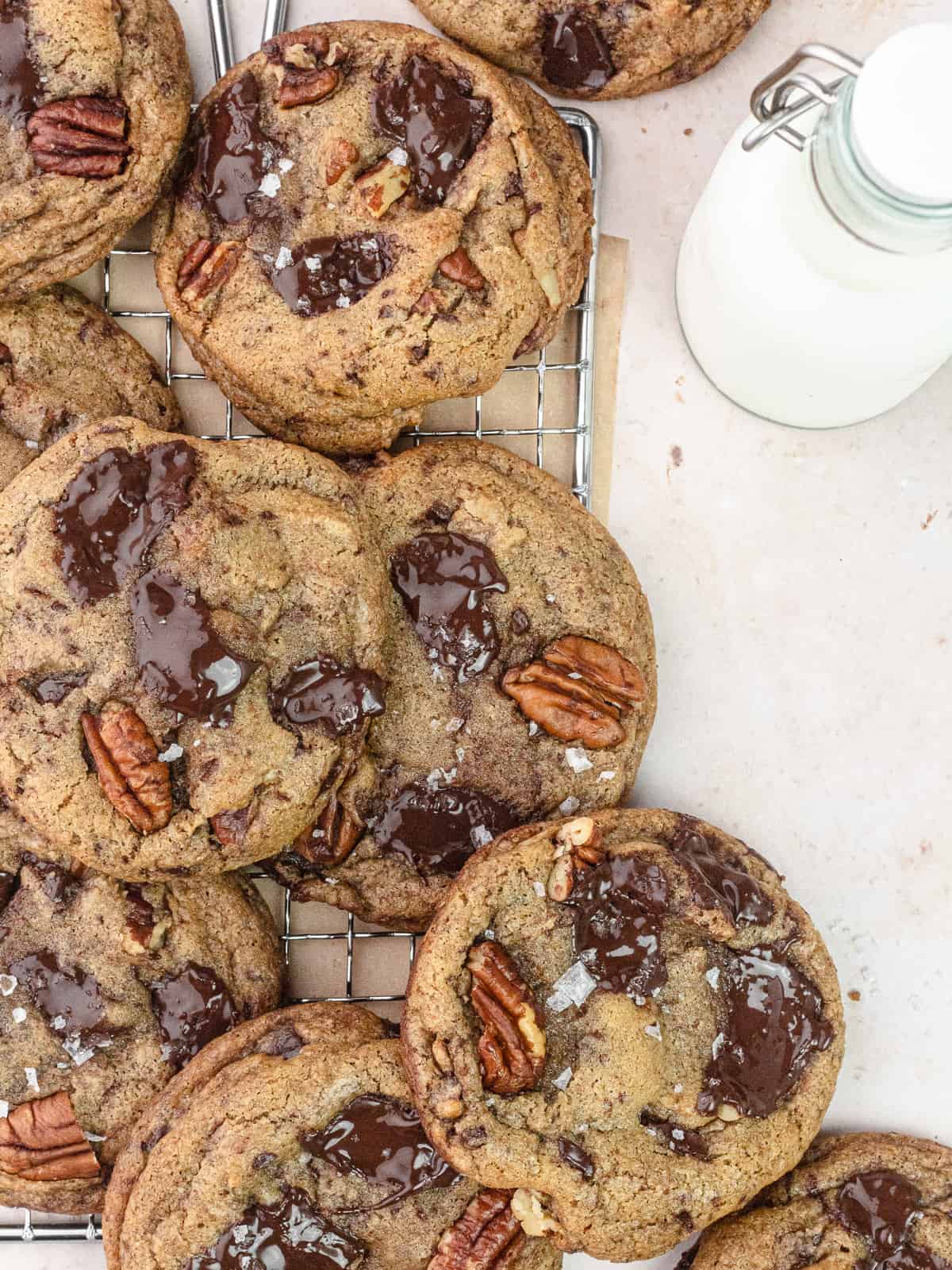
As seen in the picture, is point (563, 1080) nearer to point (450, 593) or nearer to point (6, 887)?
point (450, 593)

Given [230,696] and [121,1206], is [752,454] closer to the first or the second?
[230,696]

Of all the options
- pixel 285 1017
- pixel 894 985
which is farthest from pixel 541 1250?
pixel 894 985

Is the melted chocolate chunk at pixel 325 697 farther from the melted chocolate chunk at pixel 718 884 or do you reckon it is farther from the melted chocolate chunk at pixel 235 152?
the melted chocolate chunk at pixel 235 152

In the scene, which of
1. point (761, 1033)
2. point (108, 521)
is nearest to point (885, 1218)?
point (761, 1033)

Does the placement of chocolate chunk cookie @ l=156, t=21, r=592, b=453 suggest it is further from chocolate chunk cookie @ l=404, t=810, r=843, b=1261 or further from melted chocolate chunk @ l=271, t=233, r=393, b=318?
chocolate chunk cookie @ l=404, t=810, r=843, b=1261

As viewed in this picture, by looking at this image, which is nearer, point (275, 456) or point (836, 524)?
point (275, 456)

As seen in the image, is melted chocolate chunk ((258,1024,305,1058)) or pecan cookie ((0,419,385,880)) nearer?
pecan cookie ((0,419,385,880))

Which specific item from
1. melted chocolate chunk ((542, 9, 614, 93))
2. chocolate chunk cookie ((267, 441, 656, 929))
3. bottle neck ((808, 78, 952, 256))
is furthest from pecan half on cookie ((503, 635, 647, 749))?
melted chocolate chunk ((542, 9, 614, 93))
